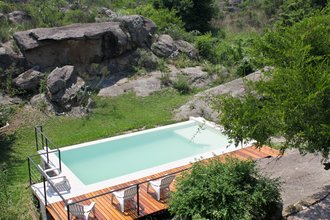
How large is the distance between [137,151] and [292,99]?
26.1 ft

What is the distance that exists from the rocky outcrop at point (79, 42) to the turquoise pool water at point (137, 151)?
21.3ft

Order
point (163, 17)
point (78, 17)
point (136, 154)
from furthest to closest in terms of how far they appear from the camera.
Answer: point (163, 17), point (78, 17), point (136, 154)

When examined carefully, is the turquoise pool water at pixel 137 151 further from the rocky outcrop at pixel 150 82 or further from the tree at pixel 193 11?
the tree at pixel 193 11

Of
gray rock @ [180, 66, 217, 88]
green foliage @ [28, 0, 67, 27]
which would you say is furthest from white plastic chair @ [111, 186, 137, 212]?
green foliage @ [28, 0, 67, 27]

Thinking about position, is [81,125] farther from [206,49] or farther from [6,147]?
[206,49]

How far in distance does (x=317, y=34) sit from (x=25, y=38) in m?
13.8

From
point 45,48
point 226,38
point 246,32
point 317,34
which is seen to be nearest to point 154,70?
point 45,48

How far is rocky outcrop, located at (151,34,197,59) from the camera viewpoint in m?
20.6

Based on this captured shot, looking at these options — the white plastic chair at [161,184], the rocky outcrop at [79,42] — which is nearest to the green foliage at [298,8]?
the rocky outcrop at [79,42]

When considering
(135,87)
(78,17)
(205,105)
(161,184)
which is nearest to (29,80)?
(135,87)

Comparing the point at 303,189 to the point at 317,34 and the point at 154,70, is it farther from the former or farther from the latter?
the point at 154,70

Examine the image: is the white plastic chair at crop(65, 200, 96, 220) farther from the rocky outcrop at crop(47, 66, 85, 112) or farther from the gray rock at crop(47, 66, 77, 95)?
the gray rock at crop(47, 66, 77, 95)

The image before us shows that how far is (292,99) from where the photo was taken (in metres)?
5.20

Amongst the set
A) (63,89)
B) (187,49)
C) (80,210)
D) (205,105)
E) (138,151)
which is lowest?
(138,151)
